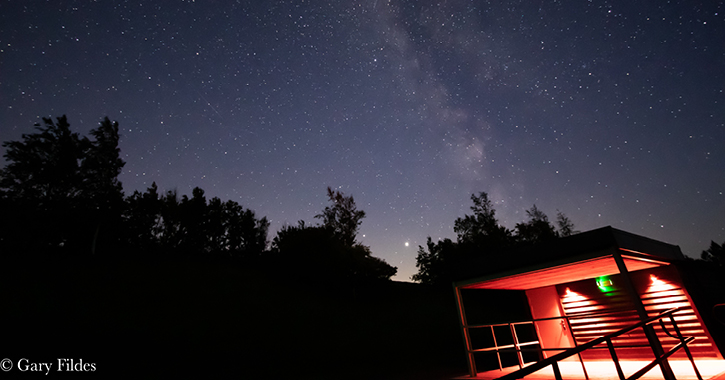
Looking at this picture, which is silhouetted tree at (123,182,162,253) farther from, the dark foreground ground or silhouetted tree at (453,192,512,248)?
silhouetted tree at (453,192,512,248)

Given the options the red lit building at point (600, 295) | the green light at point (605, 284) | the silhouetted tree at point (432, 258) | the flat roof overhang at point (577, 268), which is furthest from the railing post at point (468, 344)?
the silhouetted tree at point (432, 258)

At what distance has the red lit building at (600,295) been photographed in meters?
6.40

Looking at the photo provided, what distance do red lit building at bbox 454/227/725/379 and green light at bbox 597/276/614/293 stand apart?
0.08 ft

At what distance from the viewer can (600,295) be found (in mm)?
9688

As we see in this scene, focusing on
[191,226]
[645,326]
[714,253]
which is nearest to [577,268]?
[645,326]

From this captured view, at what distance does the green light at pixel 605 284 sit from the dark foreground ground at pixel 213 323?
5.30 metres

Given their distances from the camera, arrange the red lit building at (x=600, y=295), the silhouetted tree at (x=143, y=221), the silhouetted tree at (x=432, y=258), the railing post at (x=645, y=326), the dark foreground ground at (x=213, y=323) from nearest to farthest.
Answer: the railing post at (x=645, y=326), the red lit building at (x=600, y=295), the dark foreground ground at (x=213, y=323), the silhouetted tree at (x=143, y=221), the silhouetted tree at (x=432, y=258)

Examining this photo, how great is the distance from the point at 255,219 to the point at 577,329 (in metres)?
29.0

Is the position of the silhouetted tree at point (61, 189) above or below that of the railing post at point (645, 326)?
above

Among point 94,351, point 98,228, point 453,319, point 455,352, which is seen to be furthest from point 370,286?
point 98,228

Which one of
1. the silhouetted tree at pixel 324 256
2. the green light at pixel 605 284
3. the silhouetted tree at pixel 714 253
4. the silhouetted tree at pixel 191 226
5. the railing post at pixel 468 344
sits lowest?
the railing post at pixel 468 344

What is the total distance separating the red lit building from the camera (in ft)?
21.0

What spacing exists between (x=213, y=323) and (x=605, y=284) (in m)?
15.5

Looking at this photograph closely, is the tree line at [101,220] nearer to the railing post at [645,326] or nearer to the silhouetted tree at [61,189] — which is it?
the silhouetted tree at [61,189]
